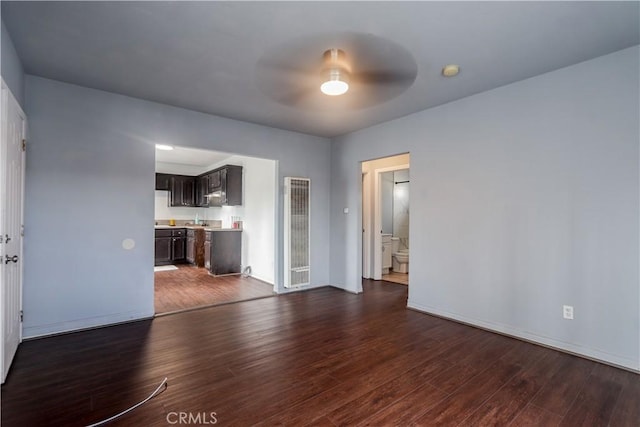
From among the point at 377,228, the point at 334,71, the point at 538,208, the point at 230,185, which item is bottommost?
the point at 377,228

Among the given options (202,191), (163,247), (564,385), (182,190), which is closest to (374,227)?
(564,385)

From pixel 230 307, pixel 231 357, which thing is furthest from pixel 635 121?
pixel 230 307

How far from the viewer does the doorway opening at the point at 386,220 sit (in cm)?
586

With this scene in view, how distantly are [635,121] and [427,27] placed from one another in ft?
6.16

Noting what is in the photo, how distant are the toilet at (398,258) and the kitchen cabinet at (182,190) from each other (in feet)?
17.9

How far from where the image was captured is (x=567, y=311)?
2.78 meters

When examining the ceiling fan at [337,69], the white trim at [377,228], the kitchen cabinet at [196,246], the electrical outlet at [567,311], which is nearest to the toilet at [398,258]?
the white trim at [377,228]

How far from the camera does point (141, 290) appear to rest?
3562 millimetres

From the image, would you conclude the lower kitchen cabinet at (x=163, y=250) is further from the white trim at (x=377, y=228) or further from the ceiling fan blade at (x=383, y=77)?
the ceiling fan blade at (x=383, y=77)

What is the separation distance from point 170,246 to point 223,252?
212cm

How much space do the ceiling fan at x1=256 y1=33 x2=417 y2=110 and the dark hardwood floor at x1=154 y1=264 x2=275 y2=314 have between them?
2883 millimetres

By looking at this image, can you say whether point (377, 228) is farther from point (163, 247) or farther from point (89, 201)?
point (163, 247)

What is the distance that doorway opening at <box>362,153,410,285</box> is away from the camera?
5.86 meters

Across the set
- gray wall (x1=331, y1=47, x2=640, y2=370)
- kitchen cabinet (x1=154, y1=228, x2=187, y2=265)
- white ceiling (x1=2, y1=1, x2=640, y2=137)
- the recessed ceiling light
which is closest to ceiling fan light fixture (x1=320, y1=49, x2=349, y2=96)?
white ceiling (x1=2, y1=1, x2=640, y2=137)
